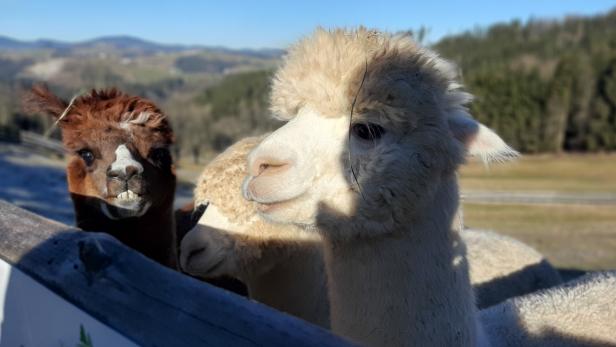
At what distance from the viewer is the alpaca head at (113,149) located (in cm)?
324

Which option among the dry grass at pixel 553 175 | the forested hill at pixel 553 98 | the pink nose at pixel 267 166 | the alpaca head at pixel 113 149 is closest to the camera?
the pink nose at pixel 267 166

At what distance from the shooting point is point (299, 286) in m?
3.41

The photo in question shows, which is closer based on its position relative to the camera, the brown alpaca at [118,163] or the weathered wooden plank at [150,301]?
the weathered wooden plank at [150,301]

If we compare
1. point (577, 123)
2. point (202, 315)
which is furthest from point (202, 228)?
point (577, 123)

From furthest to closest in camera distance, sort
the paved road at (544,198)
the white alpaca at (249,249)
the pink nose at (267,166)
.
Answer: the paved road at (544,198) → the white alpaca at (249,249) → the pink nose at (267,166)

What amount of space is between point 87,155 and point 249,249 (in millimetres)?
1172

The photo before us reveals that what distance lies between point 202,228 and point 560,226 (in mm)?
19712

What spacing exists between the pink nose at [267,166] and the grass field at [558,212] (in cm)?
90

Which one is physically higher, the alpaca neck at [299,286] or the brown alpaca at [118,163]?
the brown alpaca at [118,163]

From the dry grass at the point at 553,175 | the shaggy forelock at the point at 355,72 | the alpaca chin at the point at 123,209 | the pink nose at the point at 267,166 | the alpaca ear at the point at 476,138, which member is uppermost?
the shaggy forelock at the point at 355,72

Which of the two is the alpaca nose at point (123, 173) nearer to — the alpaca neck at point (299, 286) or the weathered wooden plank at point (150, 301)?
the alpaca neck at point (299, 286)

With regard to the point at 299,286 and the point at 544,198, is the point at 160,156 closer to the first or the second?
the point at 299,286

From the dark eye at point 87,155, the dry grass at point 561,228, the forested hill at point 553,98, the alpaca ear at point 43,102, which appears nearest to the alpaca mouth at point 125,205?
the dark eye at point 87,155

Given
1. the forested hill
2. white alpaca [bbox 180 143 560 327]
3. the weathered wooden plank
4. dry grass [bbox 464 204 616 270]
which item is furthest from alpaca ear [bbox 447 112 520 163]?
the forested hill
